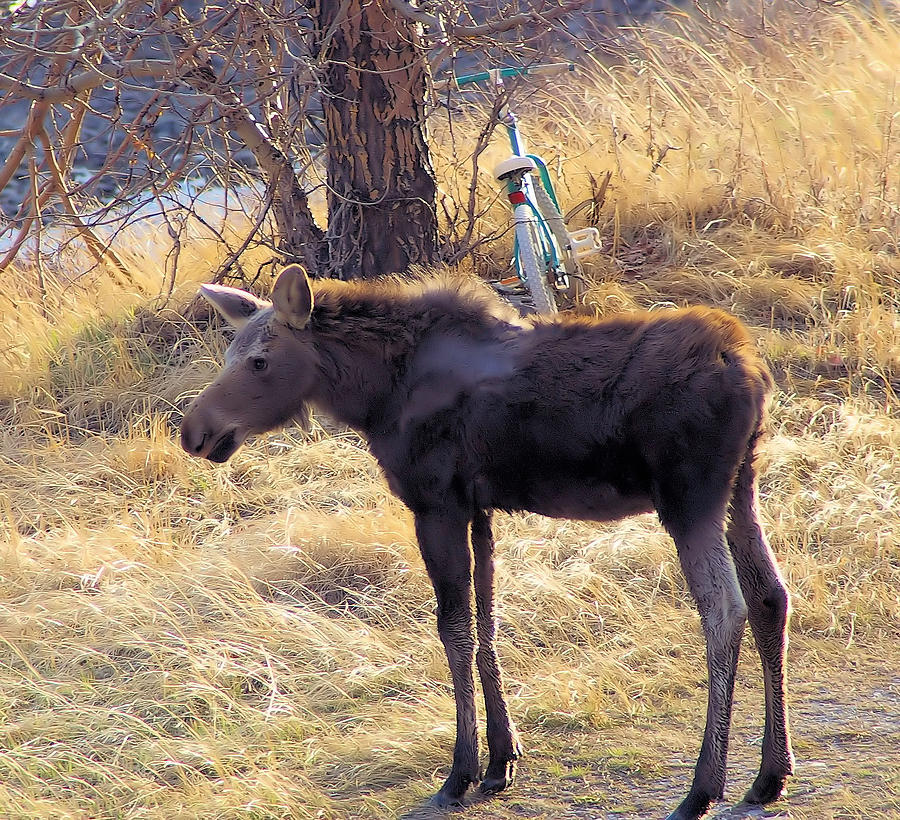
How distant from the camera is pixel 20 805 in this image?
12.7 feet

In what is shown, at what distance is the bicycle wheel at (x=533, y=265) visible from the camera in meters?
6.77

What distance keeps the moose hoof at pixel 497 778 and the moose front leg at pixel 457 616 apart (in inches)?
1.4

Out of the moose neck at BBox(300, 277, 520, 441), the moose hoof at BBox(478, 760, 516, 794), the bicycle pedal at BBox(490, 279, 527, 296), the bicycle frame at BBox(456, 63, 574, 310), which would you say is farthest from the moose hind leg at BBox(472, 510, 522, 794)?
the bicycle pedal at BBox(490, 279, 527, 296)

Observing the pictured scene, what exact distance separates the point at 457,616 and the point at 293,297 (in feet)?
3.87

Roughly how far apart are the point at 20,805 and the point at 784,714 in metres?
2.56

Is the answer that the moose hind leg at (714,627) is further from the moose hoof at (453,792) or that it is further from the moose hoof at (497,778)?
the moose hoof at (453,792)

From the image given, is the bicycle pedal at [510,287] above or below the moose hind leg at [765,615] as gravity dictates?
above

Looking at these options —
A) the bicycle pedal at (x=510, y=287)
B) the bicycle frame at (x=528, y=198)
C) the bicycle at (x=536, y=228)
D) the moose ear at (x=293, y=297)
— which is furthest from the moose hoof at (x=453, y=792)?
the bicycle pedal at (x=510, y=287)

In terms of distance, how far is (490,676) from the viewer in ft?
13.1

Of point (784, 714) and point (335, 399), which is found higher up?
point (335, 399)

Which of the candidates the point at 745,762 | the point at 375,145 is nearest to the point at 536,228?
the point at 375,145

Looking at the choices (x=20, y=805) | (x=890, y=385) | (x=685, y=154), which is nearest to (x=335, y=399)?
(x=20, y=805)

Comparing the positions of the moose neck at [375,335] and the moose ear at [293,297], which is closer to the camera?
the moose ear at [293,297]

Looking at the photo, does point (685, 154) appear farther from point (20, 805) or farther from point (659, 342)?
point (20, 805)
